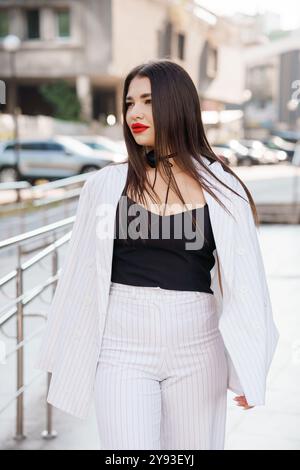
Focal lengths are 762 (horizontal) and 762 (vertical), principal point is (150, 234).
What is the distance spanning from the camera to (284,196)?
16.0 m

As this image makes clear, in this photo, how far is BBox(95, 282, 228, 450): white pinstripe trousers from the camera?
6.29 ft

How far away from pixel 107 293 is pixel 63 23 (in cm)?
3233

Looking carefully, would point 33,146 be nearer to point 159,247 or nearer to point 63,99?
point 63,99

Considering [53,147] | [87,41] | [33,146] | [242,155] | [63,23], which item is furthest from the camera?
[63,23]

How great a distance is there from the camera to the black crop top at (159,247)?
193 centimetres

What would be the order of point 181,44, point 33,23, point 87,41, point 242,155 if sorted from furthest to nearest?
point 181,44
point 33,23
point 87,41
point 242,155

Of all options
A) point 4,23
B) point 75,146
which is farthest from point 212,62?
point 75,146

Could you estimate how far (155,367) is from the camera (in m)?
1.93

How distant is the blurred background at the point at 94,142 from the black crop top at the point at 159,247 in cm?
39

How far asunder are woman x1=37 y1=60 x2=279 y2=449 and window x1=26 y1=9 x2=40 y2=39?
1273 inches

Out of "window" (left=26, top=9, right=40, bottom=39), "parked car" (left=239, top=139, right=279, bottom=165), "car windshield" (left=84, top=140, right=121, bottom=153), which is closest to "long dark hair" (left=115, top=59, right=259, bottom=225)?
"car windshield" (left=84, top=140, right=121, bottom=153)

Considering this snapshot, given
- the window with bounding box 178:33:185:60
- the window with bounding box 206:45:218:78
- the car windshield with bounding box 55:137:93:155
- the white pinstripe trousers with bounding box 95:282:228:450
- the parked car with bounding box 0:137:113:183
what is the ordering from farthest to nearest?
1. the window with bounding box 206:45:218:78
2. the window with bounding box 178:33:185:60
3. the car windshield with bounding box 55:137:93:155
4. the parked car with bounding box 0:137:113:183
5. the white pinstripe trousers with bounding box 95:282:228:450

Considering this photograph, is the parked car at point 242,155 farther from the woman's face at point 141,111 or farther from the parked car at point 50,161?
the woman's face at point 141,111
